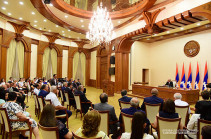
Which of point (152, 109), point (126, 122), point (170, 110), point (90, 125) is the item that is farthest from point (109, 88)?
point (90, 125)

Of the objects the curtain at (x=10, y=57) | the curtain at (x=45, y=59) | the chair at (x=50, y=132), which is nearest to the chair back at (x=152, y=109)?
the chair at (x=50, y=132)

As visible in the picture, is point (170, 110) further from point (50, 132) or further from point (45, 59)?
→ point (45, 59)

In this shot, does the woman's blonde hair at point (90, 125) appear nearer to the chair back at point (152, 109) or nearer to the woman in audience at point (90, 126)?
the woman in audience at point (90, 126)

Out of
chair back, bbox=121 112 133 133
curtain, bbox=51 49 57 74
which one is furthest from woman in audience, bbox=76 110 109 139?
curtain, bbox=51 49 57 74

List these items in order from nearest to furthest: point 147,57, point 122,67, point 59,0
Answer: point 59,0, point 122,67, point 147,57

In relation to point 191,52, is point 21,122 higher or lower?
lower

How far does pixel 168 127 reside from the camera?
2.21 metres

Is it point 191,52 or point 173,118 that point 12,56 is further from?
point 191,52

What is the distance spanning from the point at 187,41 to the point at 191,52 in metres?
0.83

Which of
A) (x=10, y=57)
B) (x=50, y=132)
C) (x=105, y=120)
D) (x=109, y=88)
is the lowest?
(x=109, y=88)

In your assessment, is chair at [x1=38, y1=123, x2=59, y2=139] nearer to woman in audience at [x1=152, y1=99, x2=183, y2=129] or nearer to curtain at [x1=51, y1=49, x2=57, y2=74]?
woman in audience at [x1=152, y1=99, x2=183, y2=129]

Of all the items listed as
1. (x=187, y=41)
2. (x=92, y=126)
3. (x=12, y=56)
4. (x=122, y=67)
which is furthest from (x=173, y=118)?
(x=12, y=56)

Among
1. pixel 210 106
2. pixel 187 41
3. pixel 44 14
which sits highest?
pixel 44 14

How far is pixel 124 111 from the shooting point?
8.55 feet
